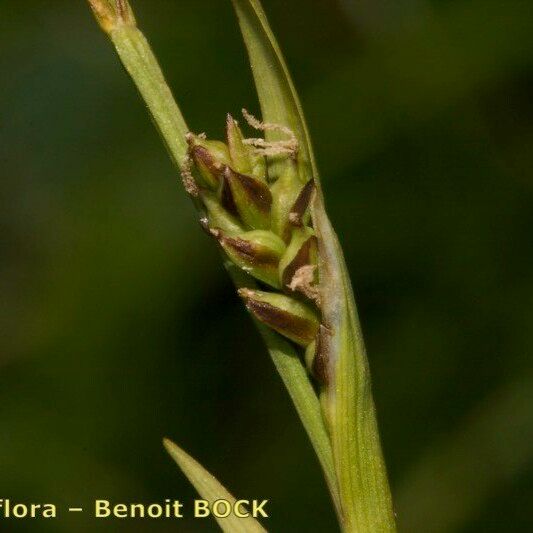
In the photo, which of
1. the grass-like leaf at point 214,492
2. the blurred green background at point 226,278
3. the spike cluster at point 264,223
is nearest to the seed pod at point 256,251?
the spike cluster at point 264,223

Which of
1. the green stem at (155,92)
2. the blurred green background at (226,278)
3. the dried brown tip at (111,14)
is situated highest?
the dried brown tip at (111,14)

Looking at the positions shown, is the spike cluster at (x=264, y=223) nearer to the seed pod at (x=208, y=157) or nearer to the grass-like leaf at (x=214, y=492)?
the seed pod at (x=208, y=157)

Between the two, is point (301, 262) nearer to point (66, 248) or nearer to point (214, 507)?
point (214, 507)

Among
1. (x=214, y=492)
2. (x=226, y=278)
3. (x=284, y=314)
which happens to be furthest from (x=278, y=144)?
(x=226, y=278)

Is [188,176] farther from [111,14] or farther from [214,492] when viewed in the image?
[214,492]

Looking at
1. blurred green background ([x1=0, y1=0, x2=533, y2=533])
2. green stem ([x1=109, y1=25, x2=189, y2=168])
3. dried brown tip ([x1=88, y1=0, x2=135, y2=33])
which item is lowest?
blurred green background ([x1=0, y1=0, x2=533, y2=533])

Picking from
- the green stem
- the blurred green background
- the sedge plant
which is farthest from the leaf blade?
the blurred green background

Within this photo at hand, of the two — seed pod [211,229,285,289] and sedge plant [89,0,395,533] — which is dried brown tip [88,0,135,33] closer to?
sedge plant [89,0,395,533]
